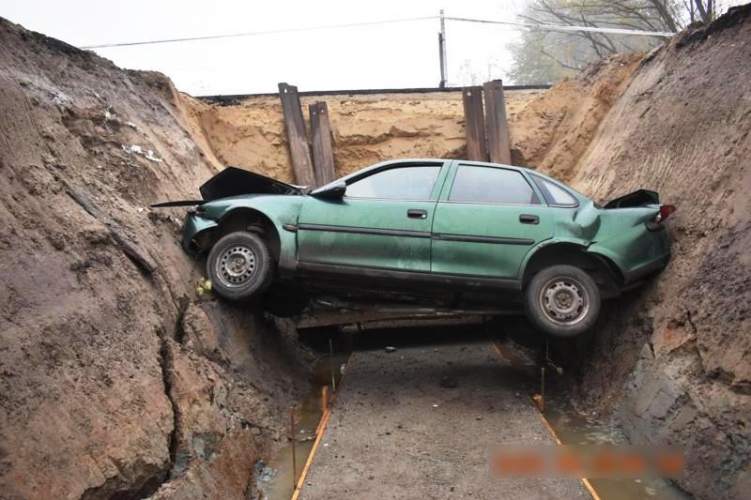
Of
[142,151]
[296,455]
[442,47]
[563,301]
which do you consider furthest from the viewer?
[442,47]

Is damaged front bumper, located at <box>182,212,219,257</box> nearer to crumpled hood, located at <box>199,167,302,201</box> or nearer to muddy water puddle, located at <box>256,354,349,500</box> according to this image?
crumpled hood, located at <box>199,167,302,201</box>

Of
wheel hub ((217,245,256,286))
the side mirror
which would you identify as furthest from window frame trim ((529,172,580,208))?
wheel hub ((217,245,256,286))

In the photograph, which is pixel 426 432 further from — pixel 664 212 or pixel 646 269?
pixel 664 212

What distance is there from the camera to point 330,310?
6559 mm

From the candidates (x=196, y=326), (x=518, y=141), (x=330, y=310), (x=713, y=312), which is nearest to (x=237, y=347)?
(x=196, y=326)

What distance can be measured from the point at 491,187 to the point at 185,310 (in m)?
3.14

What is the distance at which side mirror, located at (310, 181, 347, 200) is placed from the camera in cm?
586

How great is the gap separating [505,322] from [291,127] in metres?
4.88

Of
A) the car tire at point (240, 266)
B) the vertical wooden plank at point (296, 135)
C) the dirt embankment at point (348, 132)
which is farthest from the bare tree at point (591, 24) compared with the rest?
the car tire at point (240, 266)

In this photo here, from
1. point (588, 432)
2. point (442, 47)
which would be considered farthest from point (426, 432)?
point (442, 47)

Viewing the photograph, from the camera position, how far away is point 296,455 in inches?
208

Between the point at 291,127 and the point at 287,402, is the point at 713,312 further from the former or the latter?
the point at 291,127

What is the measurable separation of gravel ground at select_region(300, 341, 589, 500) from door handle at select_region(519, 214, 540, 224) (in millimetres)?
1838

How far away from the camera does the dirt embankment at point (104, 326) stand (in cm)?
343
